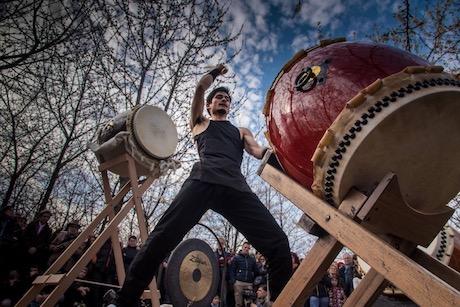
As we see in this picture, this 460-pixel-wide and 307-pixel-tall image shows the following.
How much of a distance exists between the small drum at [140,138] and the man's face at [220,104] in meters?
1.14

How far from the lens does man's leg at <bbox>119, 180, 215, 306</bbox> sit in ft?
6.92

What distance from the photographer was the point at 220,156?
8.10ft

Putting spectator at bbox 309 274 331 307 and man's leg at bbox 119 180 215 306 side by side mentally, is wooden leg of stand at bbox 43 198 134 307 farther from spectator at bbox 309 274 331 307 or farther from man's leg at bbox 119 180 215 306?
spectator at bbox 309 274 331 307

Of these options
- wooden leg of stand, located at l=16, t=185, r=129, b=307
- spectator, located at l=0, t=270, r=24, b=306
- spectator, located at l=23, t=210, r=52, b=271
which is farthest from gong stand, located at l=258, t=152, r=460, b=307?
spectator, located at l=23, t=210, r=52, b=271

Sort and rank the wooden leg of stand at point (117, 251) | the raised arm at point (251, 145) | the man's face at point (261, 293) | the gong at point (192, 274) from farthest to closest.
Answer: the man's face at point (261, 293)
the gong at point (192, 274)
the wooden leg of stand at point (117, 251)
the raised arm at point (251, 145)

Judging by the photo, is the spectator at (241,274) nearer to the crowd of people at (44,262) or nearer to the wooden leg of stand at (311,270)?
the crowd of people at (44,262)

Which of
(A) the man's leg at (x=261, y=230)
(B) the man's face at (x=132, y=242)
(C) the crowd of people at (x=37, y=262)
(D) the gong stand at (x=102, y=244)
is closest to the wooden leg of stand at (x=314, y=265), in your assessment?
(A) the man's leg at (x=261, y=230)

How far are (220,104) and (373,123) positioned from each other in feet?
6.13

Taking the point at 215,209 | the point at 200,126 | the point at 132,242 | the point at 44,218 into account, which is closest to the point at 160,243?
the point at 215,209

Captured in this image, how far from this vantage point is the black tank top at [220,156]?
7.56 ft

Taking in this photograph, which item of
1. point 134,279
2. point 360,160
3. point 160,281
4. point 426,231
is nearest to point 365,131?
point 360,160

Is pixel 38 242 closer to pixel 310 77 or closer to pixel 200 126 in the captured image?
pixel 200 126

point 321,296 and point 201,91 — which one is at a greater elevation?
point 201,91

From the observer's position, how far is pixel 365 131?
1.16 metres
